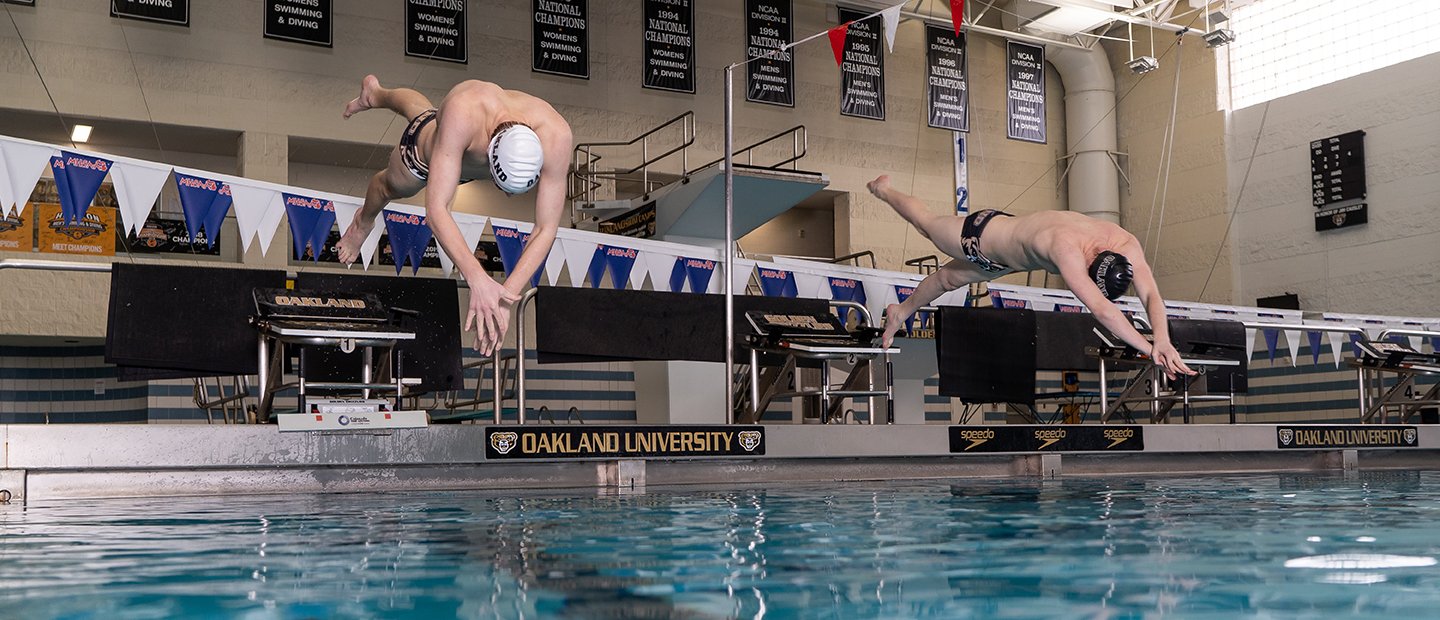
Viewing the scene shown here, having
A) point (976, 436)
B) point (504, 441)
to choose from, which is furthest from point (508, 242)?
point (976, 436)

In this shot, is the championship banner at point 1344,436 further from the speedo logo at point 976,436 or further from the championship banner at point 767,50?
the championship banner at point 767,50

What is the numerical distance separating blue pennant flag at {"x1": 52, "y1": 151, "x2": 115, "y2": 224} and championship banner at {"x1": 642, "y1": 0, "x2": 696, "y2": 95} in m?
10.4

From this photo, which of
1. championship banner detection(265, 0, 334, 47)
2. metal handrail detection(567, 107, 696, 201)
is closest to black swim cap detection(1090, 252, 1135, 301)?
metal handrail detection(567, 107, 696, 201)

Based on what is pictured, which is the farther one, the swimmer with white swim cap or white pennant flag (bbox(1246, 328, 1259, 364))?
white pennant flag (bbox(1246, 328, 1259, 364))

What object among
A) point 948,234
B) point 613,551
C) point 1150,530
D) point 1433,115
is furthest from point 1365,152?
point 613,551

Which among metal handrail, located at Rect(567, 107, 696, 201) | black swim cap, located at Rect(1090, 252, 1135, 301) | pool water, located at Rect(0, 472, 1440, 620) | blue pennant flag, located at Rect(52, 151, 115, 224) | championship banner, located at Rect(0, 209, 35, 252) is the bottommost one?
pool water, located at Rect(0, 472, 1440, 620)

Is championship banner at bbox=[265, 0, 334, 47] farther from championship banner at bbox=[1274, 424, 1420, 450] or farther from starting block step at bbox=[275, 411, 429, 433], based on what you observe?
championship banner at bbox=[1274, 424, 1420, 450]

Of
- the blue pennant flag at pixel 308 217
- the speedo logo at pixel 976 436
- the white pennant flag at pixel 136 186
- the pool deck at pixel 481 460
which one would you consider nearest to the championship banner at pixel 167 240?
the blue pennant flag at pixel 308 217

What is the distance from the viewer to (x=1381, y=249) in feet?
53.3

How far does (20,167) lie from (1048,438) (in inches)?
235

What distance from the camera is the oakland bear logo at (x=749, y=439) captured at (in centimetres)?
615

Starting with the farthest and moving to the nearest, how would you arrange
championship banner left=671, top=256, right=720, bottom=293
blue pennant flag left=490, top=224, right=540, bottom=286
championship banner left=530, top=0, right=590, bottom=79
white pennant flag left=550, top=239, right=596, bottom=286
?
championship banner left=530, top=0, right=590, bottom=79 < championship banner left=671, top=256, right=720, bottom=293 < white pennant flag left=550, top=239, right=596, bottom=286 < blue pennant flag left=490, top=224, right=540, bottom=286

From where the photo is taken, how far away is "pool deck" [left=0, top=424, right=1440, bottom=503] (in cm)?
488

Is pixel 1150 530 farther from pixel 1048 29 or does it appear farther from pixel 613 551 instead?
pixel 1048 29
